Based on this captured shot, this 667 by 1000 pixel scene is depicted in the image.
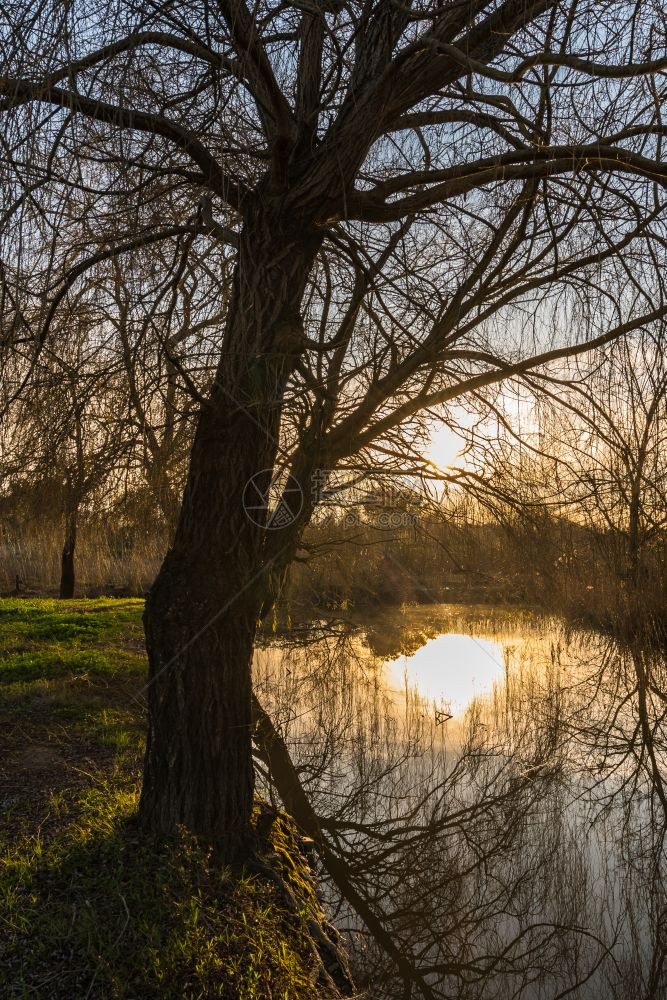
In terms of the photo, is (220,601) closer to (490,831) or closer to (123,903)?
(123,903)

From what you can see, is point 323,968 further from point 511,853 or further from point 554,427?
point 554,427

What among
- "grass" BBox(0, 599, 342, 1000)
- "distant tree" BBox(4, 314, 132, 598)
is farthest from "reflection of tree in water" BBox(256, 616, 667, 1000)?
"distant tree" BBox(4, 314, 132, 598)

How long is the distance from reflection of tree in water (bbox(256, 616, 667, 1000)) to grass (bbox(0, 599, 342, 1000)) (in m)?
0.58

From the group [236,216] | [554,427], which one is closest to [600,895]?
[554,427]

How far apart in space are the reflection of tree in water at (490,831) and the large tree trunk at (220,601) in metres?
1.04

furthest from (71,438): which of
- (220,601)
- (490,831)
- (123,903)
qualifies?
(490,831)

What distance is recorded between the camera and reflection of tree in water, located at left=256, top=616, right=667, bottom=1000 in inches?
130

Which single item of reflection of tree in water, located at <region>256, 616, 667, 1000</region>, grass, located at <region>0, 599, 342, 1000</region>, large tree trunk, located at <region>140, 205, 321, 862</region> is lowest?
reflection of tree in water, located at <region>256, 616, 667, 1000</region>

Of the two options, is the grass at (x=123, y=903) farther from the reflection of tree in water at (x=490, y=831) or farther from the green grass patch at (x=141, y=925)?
the reflection of tree in water at (x=490, y=831)

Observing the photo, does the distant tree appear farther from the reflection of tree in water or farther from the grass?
the reflection of tree in water

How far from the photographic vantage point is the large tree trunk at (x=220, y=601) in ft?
10.1

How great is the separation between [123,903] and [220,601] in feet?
3.79

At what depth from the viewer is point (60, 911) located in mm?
2543

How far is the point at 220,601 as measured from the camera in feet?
10.3
